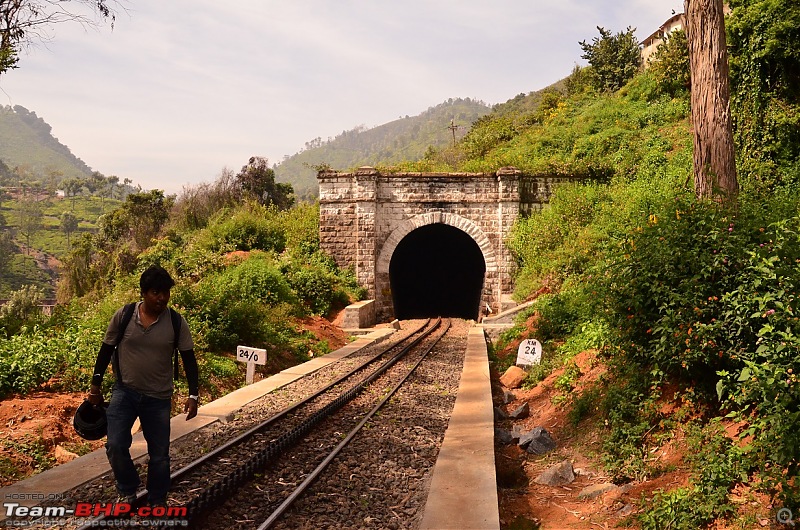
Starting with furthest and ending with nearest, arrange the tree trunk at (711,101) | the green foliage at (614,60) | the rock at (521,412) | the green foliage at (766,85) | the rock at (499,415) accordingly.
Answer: the green foliage at (614,60) → the green foliage at (766,85) → the rock at (499,415) → the rock at (521,412) → the tree trunk at (711,101)

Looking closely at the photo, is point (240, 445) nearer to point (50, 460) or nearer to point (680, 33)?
point (50, 460)

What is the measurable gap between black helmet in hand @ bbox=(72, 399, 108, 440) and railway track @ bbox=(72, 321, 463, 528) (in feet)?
2.10

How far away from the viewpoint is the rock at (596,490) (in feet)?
18.5

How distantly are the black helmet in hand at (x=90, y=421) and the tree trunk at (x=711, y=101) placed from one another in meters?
7.05

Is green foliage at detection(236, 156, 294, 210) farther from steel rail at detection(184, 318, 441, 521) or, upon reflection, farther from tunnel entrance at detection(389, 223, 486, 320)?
steel rail at detection(184, 318, 441, 521)

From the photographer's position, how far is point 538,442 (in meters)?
7.36

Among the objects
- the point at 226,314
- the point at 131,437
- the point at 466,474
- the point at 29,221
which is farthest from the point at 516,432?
the point at 29,221

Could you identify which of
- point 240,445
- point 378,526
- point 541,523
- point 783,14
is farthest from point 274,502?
point 783,14

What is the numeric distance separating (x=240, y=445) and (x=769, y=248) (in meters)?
5.84

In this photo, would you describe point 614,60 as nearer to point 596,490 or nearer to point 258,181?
point 258,181

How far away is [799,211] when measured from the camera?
252 inches

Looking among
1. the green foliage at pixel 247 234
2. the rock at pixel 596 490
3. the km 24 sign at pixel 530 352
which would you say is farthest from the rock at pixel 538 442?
the green foliage at pixel 247 234

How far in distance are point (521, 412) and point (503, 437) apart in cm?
122

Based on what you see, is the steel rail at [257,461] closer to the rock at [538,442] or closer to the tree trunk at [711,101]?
the rock at [538,442]
